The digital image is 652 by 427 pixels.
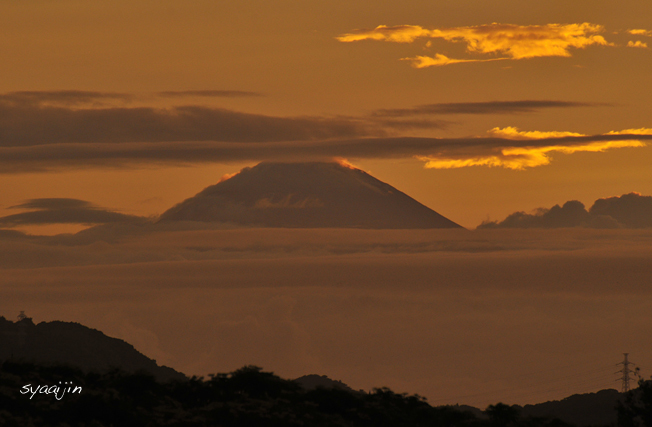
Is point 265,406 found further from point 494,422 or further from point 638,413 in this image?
point 638,413

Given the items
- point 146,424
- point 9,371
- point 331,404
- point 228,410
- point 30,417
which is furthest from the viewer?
point 331,404

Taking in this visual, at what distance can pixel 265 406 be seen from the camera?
289ft

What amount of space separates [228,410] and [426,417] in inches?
1217

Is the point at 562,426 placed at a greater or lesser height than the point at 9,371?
lesser

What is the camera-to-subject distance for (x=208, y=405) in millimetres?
89438

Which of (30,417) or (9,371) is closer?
(30,417)

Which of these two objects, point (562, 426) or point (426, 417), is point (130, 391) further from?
point (562, 426)

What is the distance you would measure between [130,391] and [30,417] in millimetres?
22591

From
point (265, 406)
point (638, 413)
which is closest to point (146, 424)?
point (265, 406)

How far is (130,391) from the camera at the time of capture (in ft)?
308

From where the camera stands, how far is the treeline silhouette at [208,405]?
250ft

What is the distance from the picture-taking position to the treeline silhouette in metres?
76.2

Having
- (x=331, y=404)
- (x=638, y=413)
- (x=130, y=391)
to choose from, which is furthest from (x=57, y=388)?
(x=638, y=413)

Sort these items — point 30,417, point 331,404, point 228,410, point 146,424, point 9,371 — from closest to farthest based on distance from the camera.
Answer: point 30,417 < point 146,424 < point 228,410 < point 9,371 < point 331,404
